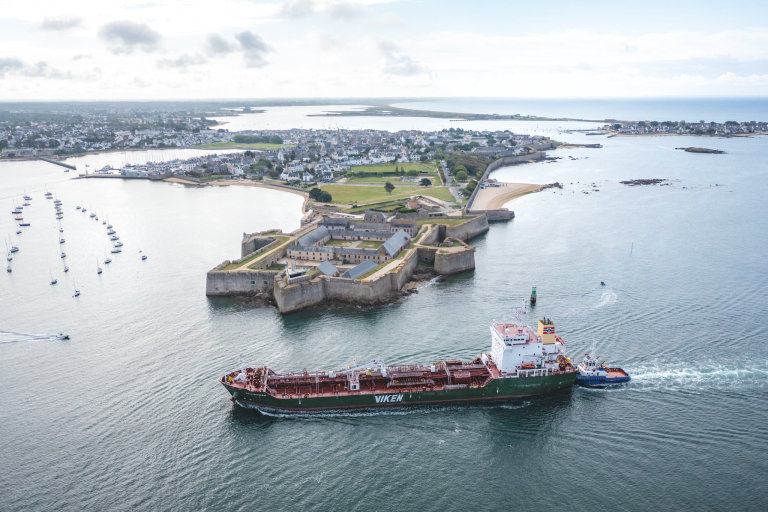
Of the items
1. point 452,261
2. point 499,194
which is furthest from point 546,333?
point 499,194

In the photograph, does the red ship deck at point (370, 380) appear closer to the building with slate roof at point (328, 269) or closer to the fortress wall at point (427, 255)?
the building with slate roof at point (328, 269)

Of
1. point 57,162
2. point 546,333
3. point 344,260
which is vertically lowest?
point 546,333

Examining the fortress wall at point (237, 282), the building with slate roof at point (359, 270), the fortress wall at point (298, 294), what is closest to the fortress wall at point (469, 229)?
the building with slate roof at point (359, 270)

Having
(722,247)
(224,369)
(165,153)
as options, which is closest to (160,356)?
(224,369)

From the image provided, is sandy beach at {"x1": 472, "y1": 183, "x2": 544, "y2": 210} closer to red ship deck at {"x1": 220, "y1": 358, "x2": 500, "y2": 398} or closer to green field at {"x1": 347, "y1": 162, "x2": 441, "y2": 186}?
green field at {"x1": 347, "y1": 162, "x2": 441, "y2": 186}

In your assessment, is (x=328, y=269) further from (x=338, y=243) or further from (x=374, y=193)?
(x=374, y=193)

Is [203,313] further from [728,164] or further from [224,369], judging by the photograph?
[728,164]
